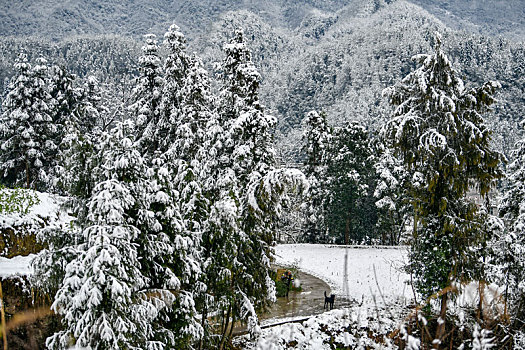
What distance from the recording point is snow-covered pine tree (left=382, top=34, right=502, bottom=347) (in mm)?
12547

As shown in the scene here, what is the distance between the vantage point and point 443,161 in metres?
12.5

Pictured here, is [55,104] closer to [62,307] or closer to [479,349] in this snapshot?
[62,307]

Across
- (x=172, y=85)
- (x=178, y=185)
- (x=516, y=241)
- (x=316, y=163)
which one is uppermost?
(x=172, y=85)

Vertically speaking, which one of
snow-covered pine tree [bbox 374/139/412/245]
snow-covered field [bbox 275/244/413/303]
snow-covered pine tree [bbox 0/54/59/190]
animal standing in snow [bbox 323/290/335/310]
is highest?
snow-covered pine tree [bbox 0/54/59/190]

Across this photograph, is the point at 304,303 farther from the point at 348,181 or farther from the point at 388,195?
the point at 388,195

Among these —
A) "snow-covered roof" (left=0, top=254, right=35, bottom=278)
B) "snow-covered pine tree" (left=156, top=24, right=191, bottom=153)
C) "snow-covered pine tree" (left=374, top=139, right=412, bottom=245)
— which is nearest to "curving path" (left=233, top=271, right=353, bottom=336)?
"snow-covered roof" (left=0, top=254, right=35, bottom=278)

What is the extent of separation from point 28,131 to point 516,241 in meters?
28.5

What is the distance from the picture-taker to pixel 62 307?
6.25m

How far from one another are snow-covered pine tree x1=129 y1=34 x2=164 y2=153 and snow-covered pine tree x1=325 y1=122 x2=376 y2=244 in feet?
71.6

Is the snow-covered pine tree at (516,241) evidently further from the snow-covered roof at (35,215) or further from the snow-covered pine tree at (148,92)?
the snow-covered pine tree at (148,92)

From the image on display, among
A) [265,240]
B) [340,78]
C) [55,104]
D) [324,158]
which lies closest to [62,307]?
[265,240]

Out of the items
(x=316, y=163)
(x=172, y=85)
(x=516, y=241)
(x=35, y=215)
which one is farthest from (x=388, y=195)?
(x=35, y=215)

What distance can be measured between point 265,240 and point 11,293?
6748 mm

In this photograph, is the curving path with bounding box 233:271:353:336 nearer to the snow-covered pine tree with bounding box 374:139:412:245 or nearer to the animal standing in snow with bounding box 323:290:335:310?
the animal standing in snow with bounding box 323:290:335:310
